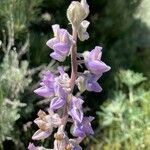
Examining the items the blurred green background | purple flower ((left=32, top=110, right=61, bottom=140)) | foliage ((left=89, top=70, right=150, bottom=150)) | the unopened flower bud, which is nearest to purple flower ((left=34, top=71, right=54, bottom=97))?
purple flower ((left=32, top=110, right=61, bottom=140))

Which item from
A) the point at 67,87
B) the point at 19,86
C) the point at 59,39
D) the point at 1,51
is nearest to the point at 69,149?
the point at 67,87

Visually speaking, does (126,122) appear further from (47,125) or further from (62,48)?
(62,48)

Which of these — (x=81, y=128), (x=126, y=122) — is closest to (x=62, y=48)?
(x=81, y=128)

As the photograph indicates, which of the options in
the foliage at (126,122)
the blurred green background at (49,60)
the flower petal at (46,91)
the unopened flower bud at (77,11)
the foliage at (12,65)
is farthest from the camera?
the foliage at (126,122)

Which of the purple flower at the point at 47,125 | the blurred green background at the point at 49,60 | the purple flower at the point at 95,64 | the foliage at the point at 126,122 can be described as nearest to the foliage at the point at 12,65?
the blurred green background at the point at 49,60

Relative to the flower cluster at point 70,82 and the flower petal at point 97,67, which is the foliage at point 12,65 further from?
the flower petal at point 97,67

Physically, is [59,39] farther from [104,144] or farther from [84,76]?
[104,144]
